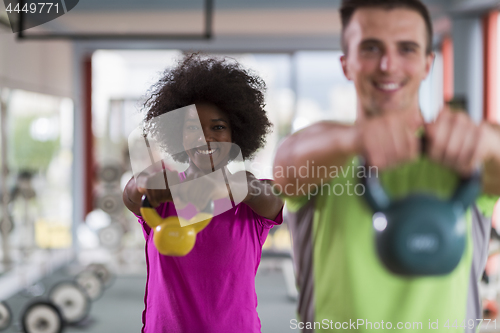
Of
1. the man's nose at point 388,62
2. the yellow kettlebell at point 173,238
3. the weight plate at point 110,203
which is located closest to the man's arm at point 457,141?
the man's nose at point 388,62

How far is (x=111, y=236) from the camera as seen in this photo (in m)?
4.54

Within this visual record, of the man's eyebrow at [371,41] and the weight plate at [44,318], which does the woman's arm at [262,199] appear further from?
the weight plate at [44,318]

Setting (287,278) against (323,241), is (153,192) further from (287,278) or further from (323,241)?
(287,278)

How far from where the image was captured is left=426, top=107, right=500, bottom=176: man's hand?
451 millimetres

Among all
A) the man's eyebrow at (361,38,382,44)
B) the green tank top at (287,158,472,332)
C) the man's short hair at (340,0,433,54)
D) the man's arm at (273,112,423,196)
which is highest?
the man's short hair at (340,0,433,54)

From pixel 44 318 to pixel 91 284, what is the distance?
0.94 metres

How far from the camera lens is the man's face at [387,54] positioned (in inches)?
22.6

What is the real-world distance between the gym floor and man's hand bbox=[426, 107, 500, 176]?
2.87 m

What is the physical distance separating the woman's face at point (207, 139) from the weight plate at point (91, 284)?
10.4 ft

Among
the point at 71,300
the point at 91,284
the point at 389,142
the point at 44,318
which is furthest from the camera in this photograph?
the point at 91,284

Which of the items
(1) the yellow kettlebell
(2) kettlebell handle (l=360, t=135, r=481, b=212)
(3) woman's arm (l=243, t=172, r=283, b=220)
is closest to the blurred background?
(3) woman's arm (l=243, t=172, r=283, b=220)

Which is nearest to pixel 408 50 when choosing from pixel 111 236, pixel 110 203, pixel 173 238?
pixel 173 238

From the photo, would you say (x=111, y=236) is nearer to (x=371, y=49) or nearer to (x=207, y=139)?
(x=207, y=139)

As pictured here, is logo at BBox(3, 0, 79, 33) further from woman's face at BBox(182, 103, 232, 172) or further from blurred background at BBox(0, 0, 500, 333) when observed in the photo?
blurred background at BBox(0, 0, 500, 333)
